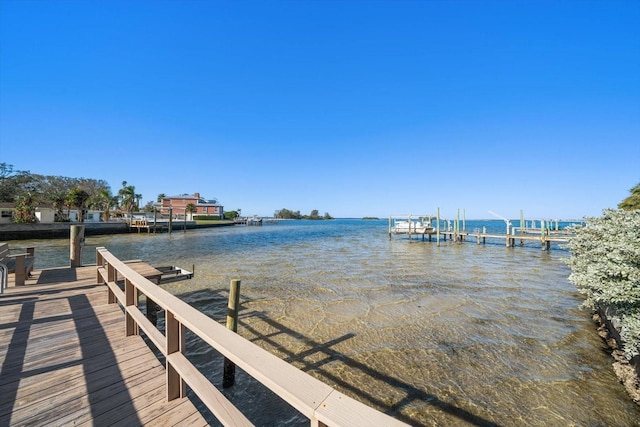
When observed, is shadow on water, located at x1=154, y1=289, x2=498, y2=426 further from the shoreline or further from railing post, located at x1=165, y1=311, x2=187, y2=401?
the shoreline

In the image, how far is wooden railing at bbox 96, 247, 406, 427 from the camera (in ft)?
3.19

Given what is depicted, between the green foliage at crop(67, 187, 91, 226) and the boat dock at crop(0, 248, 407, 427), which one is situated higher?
the green foliage at crop(67, 187, 91, 226)

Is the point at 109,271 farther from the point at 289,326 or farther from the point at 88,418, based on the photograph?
the point at 289,326

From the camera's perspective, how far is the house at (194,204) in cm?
7194

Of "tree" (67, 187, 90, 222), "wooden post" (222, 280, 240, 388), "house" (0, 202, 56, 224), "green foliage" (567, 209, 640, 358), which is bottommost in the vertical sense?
"wooden post" (222, 280, 240, 388)

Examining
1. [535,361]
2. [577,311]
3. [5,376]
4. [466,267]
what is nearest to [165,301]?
[5,376]

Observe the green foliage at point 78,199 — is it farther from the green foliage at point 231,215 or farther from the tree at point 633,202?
the tree at point 633,202

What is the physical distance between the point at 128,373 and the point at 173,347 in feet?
3.54

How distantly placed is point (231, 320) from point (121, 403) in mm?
2018

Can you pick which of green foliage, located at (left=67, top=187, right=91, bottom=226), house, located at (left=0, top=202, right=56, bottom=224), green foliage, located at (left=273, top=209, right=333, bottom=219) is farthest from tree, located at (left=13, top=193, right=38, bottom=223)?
green foliage, located at (left=273, top=209, right=333, bottom=219)

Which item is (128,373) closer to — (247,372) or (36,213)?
(247,372)

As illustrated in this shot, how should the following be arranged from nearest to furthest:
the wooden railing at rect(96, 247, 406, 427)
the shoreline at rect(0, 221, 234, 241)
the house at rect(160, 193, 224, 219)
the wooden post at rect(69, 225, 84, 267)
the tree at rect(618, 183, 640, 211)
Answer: the wooden railing at rect(96, 247, 406, 427) → the wooden post at rect(69, 225, 84, 267) → the tree at rect(618, 183, 640, 211) → the shoreline at rect(0, 221, 234, 241) → the house at rect(160, 193, 224, 219)

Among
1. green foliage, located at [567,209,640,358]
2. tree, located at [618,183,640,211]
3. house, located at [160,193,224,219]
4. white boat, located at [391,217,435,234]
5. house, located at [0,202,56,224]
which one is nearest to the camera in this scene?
green foliage, located at [567,209,640,358]

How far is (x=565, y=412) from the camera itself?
3.66 meters
